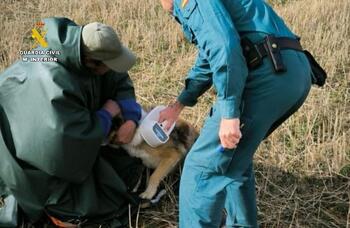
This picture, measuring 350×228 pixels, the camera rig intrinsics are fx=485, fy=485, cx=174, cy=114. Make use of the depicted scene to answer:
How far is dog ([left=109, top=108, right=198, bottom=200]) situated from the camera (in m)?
3.88

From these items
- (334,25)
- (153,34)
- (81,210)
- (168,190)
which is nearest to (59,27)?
(81,210)

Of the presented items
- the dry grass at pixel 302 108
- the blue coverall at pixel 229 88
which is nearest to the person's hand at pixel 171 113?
the blue coverall at pixel 229 88

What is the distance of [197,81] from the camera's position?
289 cm

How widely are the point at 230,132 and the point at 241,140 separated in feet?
0.77

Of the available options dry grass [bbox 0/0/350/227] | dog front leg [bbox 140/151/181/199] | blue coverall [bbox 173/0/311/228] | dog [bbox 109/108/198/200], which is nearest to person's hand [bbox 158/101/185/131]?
blue coverall [bbox 173/0/311/228]

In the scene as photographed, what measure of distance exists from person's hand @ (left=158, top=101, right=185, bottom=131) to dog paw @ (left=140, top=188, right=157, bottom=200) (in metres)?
0.69

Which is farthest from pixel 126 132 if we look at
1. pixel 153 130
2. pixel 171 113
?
pixel 171 113

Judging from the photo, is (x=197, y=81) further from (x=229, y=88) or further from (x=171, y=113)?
(x=229, y=88)

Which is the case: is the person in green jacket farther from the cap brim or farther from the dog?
the dog

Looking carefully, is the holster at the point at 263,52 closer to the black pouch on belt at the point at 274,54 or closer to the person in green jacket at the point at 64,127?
the black pouch on belt at the point at 274,54

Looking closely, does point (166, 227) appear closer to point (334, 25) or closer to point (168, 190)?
point (168, 190)

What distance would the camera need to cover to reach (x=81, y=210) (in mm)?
3369

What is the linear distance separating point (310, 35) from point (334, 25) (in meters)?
0.44

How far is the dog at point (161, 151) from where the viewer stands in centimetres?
388
